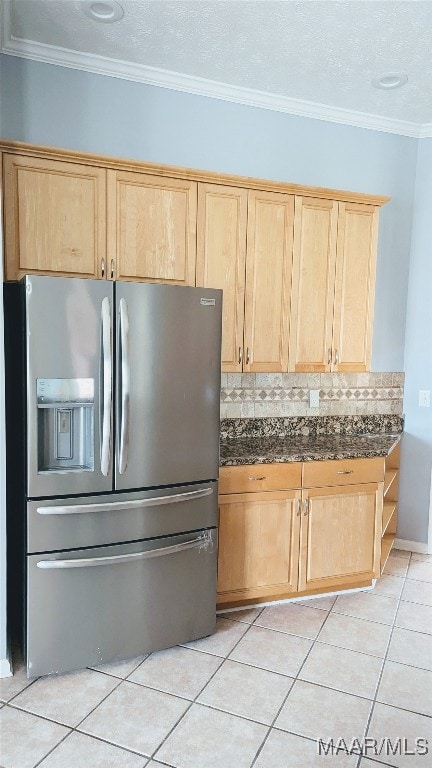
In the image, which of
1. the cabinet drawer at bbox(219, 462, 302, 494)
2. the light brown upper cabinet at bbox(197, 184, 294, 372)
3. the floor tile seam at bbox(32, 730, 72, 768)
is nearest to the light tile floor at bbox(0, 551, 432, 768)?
the floor tile seam at bbox(32, 730, 72, 768)

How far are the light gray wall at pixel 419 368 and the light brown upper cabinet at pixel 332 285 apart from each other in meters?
0.63

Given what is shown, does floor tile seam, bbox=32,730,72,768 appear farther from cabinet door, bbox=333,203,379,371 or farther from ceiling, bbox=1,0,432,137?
ceiling, bbox=1,0,432,137

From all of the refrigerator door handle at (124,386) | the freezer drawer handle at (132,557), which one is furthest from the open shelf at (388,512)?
the refrigerator door handle at (124,386)

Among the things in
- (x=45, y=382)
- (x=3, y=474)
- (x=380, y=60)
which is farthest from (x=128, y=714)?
(x=380, y=60)

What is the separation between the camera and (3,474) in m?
2.22

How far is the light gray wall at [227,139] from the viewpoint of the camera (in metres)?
2.79

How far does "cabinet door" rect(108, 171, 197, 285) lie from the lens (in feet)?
8.75

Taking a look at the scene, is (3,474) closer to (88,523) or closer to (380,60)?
(88,523)

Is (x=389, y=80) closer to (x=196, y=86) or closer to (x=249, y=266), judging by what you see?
(x=196, y=86)

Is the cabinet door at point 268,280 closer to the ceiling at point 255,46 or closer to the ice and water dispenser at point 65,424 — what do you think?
the ceiling at point 255,46

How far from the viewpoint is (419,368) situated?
12.2 feet

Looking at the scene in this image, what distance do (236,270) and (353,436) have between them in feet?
4.58

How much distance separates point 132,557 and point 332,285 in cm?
193

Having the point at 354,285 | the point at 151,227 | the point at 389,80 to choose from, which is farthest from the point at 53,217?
the point at 389,80
